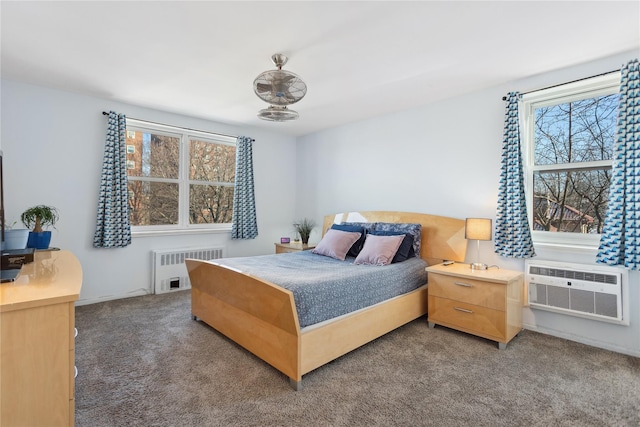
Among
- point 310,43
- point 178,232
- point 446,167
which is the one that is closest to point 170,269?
point 178,232

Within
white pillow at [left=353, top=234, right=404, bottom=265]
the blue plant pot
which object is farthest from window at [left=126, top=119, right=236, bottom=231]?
white pillow at [left=353, top=234, right=404, bottom=265]

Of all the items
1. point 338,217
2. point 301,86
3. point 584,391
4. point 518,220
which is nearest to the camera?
point 584,391

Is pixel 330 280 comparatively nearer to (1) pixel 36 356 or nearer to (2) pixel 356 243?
(2) pixel 356 243

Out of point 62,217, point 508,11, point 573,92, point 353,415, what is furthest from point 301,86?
point 62,217

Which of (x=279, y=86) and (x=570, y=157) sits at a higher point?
(x=279, y=86)

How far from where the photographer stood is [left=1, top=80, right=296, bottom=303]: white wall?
124 inches

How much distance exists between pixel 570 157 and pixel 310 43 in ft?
A: 8.42

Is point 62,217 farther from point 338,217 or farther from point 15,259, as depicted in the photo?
point 338,217

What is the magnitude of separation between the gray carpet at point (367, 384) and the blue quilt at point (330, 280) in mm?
422

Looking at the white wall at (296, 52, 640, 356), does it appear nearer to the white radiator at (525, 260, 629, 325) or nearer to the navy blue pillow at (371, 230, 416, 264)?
the white radiator at (525, 260, 629, 325)

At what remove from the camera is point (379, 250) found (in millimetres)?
3139

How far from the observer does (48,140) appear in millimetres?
3328

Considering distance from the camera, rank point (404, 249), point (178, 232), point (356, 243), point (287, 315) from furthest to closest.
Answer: point (178, 232) → point (356, 243) → point (404, 249) → point (287, 315)

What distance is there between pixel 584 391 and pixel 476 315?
2.71 feet
